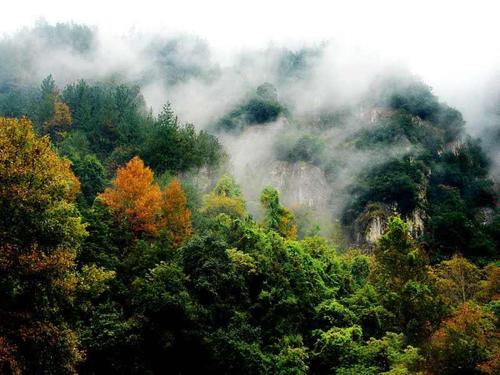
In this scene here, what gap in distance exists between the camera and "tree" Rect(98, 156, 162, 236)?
1371 inches

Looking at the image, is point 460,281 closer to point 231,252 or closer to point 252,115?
point 231,252

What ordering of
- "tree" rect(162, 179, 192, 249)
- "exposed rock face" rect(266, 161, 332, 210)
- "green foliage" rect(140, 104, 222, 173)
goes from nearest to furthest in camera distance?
"tree" rect(162, 179, 192, 249) → "green foliage" rect(140, 104, 222, 173) → "exposed rock face" rect(266, 161, 332, 210)

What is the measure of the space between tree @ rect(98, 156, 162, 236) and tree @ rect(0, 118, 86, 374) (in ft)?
48.7

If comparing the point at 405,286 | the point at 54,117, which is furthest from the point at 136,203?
A: the point at 54,117

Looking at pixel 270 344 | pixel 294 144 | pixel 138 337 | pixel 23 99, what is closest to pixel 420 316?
pixel 270 344

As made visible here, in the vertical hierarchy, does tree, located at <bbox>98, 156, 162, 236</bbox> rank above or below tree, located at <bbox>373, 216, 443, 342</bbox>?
above

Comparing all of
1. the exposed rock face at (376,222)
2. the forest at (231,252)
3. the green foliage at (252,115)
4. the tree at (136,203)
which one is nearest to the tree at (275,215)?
the forest at (231,252)

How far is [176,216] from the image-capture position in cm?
3728

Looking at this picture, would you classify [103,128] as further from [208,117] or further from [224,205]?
[208,117]

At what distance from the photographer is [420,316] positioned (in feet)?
93.8

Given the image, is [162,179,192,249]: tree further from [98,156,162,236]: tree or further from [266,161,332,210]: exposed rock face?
[266,161,332,210]: exposed rock face

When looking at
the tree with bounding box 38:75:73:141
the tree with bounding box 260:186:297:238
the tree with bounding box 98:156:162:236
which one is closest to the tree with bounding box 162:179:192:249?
the tree with bounding box 98:156:162:236

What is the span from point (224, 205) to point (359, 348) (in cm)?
2358

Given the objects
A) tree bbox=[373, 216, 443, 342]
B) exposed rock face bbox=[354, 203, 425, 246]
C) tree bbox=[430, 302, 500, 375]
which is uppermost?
exposed rock face bbox=[354, 203, 425, 246]
